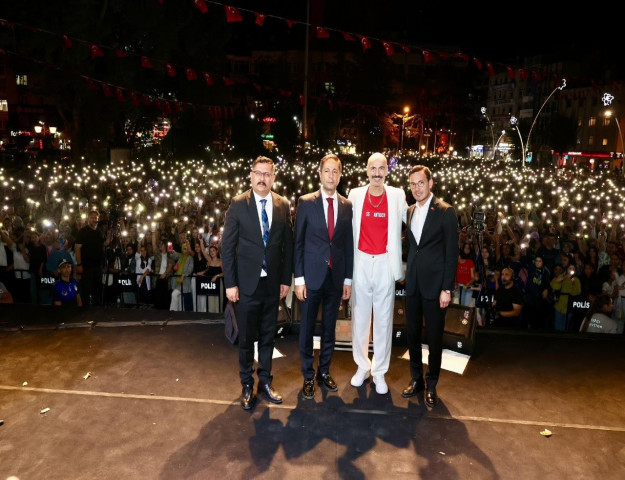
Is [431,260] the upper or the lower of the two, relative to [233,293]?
upper

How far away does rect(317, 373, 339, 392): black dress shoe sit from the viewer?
430 cm

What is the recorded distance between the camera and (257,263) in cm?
398

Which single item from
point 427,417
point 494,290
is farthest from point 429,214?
point 494,290

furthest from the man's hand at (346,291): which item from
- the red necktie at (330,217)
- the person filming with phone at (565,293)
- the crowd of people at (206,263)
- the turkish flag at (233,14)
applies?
the turkish flag at (233,14)

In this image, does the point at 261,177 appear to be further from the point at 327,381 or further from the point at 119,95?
the point at 119,95

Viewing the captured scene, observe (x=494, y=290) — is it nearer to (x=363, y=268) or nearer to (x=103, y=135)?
(x=363, y=268)

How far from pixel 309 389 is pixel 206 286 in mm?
3876

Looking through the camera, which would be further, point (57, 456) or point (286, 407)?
point (286, 407)

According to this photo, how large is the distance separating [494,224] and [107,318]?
27.5 ft

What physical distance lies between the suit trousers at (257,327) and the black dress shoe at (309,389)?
0.29 metres

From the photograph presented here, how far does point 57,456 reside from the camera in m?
3.30

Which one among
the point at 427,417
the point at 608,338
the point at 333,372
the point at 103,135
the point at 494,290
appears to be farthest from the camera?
the point at 103,135

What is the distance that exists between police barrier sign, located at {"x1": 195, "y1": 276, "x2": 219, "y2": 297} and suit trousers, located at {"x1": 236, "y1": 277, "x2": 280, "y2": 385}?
11.9 feet

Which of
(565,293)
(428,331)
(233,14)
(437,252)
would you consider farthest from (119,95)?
(428,331)
